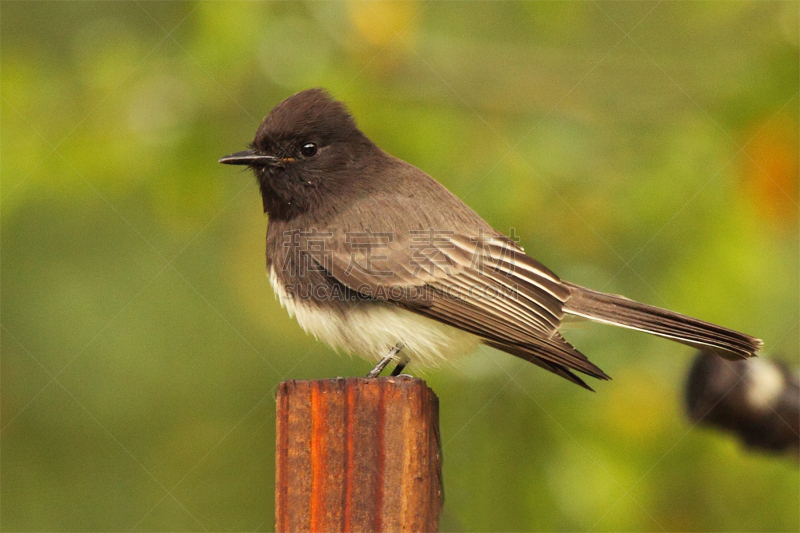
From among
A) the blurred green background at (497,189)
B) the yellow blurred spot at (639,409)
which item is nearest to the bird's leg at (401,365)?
the blurred green background at (497,189)

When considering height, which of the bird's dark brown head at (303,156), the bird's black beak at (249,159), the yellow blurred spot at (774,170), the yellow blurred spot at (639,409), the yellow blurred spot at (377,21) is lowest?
the bird's black beak at (249,159)

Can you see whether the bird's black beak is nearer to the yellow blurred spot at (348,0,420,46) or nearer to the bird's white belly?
the bird's white belly

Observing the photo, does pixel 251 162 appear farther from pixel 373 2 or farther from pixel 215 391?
pixel 215 391

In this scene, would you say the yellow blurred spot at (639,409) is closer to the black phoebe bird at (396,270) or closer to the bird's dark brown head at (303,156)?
the black phoebe bird at (396,270)

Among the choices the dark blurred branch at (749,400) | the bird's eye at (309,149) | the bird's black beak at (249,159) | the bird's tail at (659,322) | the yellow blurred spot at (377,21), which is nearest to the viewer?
the dark blurred branch at (749,400)

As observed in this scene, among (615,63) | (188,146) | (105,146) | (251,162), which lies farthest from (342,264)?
(615,63)

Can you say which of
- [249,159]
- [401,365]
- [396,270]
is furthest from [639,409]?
[249,159]

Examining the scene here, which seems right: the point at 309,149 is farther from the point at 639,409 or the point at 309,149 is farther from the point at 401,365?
the point at 639,409
